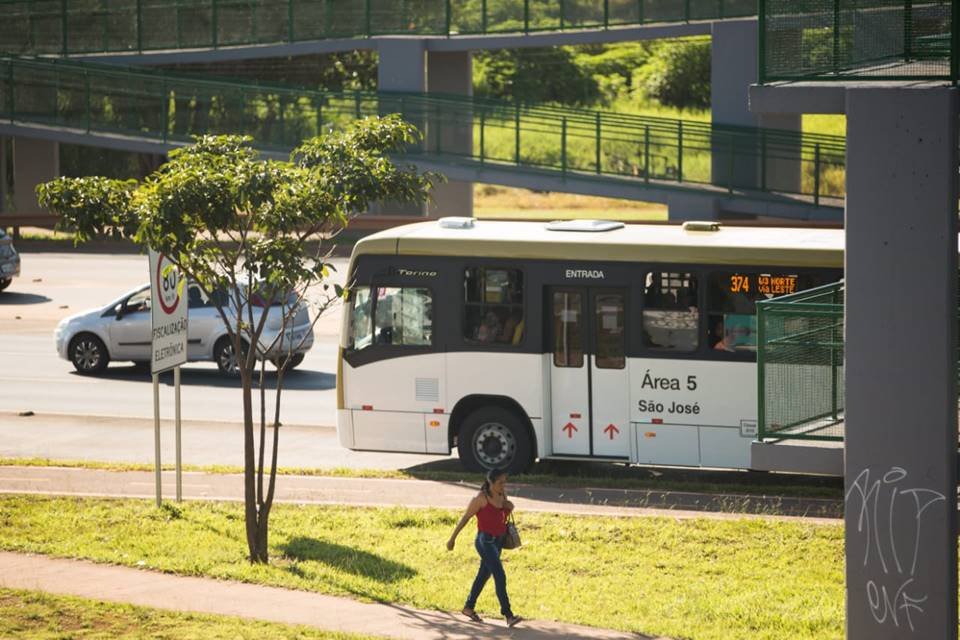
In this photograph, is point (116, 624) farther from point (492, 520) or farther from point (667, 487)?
point (667, 487)

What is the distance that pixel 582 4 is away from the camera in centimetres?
4100

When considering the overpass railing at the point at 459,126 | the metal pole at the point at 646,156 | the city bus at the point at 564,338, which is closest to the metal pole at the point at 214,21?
the overpass railing at the point at 459,126

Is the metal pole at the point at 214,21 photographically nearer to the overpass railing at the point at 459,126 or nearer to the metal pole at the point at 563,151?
the overpass railing at the point at 459,126

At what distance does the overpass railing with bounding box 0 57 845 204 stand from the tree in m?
22.7

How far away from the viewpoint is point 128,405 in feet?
78.9

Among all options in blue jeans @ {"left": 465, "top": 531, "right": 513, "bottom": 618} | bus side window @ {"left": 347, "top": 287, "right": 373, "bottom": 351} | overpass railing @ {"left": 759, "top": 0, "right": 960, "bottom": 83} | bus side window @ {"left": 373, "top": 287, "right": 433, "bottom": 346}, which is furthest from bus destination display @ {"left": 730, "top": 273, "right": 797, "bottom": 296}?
overpass railing @ {"left": 759, "top": 0, "right": 960, "bottom": 83}

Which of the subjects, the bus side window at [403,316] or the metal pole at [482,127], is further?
the metal pole at [482,127]

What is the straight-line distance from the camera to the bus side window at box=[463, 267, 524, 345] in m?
18.9

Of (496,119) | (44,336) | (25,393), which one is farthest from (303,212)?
(496,119)

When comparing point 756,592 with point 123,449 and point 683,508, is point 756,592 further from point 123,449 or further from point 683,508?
point 123,449

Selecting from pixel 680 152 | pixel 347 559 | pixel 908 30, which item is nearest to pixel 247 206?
pixel 347 559

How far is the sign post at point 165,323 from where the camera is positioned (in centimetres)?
1633

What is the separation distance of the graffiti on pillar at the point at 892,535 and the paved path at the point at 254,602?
88.6 inches

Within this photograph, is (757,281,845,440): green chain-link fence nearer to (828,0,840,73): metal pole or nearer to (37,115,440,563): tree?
(828,0,840,73): metal pole
